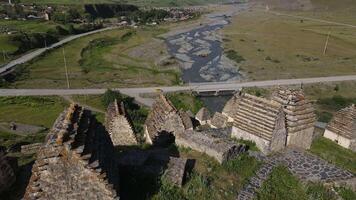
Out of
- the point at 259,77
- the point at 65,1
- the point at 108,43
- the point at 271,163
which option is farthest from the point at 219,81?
the point at 65,1

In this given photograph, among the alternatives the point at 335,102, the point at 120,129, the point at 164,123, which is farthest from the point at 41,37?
the point at 164,123

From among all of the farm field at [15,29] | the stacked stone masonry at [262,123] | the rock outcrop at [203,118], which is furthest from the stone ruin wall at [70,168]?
the farm field at [15,29]

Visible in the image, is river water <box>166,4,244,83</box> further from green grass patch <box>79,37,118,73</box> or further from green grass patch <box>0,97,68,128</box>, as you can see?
green grass patch <box>0,97,68,128</box>

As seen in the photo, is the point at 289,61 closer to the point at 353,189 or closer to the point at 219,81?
the point at 219,81

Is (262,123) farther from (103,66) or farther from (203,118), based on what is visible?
(103,66)

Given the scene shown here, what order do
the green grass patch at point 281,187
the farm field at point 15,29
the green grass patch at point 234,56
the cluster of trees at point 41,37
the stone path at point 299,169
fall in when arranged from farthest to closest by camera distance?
the green grass patch at point 234,56 → the cluster of trees at point 41,37 → the farm field at point 15,29 → the stone path at point 299,169 → the green grass patch at point 281,187

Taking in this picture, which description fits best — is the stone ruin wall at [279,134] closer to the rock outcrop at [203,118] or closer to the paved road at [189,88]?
the rock outcrop at [203,118]

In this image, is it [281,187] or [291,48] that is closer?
[281,187]
